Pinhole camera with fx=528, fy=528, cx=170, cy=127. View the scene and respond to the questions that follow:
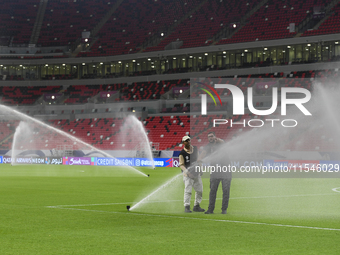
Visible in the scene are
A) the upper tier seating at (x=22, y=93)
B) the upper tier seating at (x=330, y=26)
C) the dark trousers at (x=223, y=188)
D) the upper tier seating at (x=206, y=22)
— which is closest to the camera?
the dark trousers at (x=223, y=188)

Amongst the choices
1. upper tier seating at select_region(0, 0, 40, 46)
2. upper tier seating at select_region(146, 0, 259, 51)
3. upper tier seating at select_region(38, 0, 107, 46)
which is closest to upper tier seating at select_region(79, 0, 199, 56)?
upper tier seating at select_region(146, 0, 259, 51)

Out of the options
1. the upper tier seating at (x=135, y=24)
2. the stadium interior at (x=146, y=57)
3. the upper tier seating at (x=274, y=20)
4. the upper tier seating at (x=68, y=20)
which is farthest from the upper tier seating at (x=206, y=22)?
the upper tier seating at (x=68, y=20)

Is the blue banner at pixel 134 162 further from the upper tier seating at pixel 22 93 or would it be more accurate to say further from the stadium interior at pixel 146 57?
the upper tier seating at pixel 22 93

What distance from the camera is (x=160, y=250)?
31.4 ft

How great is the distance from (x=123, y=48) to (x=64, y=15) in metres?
15.9

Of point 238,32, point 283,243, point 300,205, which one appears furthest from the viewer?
point 238,32

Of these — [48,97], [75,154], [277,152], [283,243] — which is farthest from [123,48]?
[283,243]

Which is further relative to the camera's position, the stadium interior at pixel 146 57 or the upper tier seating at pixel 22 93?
the upper tier seating at pixel 22 93

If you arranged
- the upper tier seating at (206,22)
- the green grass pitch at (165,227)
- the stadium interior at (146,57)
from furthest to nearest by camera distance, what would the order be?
the upper tier seating at (206,22) → the stadium interior at (146,57) → the green grass pitch at (165,227)

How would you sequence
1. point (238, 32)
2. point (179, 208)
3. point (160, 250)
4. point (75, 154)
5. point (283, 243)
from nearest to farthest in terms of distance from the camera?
point (160, 250) → point (283, 243) → point (179, 208) → point (75, 154) → point (238, 32)

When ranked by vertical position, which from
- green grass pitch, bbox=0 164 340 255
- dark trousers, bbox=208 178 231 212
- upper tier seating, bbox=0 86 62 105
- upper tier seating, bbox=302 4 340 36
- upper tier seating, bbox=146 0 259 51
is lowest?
Answer: green grass pitch, bbox=0 164 340 255

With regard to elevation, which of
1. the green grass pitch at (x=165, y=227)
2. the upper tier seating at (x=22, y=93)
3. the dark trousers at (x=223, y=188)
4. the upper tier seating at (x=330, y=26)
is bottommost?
the green grass pitch at (x=165, y=227)

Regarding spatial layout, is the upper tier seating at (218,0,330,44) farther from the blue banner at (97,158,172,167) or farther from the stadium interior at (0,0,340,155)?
the blue banner at (97,158,172,167)

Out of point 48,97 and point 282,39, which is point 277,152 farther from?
point 48,97
